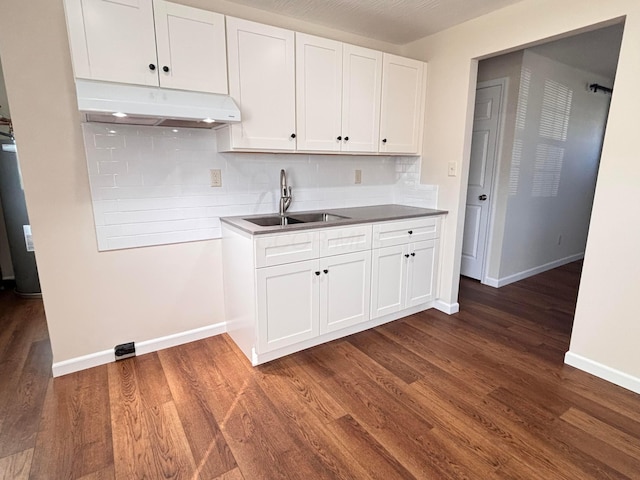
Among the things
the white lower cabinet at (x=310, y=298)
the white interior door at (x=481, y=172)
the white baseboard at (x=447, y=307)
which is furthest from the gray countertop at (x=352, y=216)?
the white interior door at (x=481, y=172)

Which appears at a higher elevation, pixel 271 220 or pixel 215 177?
pixel 215 177

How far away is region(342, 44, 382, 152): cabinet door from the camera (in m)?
2.65

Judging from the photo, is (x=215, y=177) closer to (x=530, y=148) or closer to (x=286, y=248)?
(x=286, y=248)

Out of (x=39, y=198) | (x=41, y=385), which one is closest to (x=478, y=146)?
(x=39, y=198)

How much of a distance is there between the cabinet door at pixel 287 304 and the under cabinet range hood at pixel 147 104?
964 mm

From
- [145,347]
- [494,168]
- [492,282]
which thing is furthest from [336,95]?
[492,282]

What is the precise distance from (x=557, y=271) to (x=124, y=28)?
5.00m

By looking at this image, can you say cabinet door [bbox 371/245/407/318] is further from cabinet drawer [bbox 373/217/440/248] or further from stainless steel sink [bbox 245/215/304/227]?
stainless steel sink [bbox 245/215/304/227]

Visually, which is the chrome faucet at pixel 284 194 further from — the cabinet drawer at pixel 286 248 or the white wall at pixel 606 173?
the white wall at pixel 606 173

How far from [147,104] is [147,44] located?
39 centimetres

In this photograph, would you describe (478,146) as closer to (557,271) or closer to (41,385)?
(557,271)

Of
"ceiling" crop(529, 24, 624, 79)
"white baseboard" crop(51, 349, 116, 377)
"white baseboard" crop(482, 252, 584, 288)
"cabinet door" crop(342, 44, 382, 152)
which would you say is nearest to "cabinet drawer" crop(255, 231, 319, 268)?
"cabinet door" crop(342, 44, 382, 152)

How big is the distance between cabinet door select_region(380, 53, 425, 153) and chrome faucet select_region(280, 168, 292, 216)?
863mm

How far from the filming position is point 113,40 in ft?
6.07
